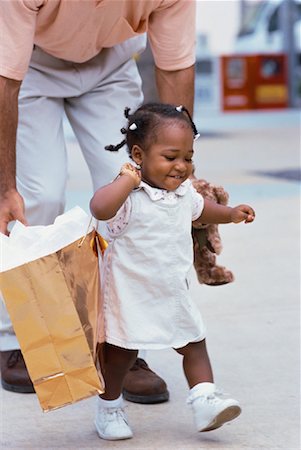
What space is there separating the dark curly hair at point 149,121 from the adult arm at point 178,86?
59 centimetres

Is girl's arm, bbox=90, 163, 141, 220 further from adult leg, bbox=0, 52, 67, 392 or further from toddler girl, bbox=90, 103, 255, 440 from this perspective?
adult leg, bbox=0, 52, 67, 392

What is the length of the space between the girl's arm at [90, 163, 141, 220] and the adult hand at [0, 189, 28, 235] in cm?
35

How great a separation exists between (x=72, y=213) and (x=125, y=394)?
0.90m

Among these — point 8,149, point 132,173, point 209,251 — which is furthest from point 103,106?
point 132,173

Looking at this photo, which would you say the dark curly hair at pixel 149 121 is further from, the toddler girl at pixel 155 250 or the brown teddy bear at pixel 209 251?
the brown teddy bear at pixel 209 251

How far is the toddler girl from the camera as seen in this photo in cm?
315

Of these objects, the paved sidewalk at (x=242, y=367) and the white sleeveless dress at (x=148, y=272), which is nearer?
the white sleeveless dress at (x=148, y=272)

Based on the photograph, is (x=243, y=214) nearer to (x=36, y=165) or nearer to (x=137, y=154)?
(x=137, y=154)

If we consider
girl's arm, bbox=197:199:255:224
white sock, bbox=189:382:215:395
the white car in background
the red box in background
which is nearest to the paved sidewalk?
white sock, bbox=189:382:215:395

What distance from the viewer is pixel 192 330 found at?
10.7ft

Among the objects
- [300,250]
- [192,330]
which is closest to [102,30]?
[192,330]

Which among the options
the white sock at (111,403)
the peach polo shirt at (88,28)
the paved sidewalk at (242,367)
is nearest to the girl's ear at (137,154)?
the peach polo shirt at (88,28)

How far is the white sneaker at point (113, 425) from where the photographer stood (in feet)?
10.9

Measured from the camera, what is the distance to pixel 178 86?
3.87m
